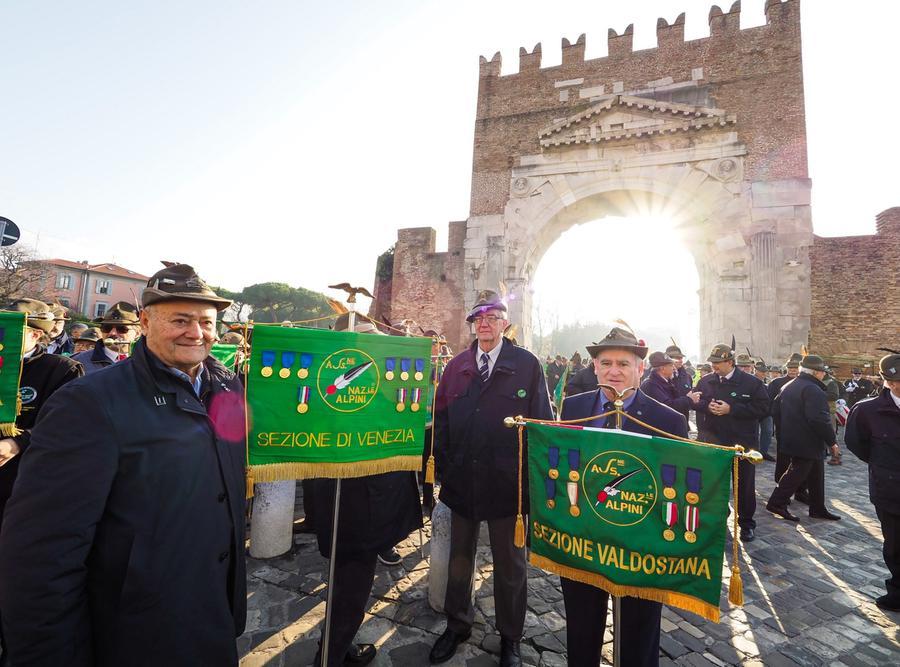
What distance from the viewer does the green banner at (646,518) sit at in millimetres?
2068

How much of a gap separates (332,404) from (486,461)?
4.00 feet

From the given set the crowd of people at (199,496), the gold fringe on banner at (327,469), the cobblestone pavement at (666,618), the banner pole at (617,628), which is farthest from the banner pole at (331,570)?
the banner pole at (617,628)

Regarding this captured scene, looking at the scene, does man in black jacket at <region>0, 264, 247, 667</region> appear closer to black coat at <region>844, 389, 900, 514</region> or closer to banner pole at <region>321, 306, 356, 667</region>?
banner pole at <region>321, 306, 356, 667</region>

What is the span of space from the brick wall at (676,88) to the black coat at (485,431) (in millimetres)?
13116

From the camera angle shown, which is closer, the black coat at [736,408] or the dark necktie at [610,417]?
the dark necktie at [610,417]

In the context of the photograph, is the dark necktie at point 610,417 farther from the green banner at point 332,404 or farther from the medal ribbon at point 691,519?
the green banner at point 332,404

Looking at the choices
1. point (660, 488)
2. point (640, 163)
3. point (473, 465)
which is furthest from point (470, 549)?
point (640, 163)

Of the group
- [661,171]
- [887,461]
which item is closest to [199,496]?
[887,461]

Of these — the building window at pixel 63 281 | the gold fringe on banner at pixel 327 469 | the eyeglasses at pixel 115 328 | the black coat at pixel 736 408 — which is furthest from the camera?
the building window at pixel 63 281

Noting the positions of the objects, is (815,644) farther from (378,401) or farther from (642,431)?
(378,401)

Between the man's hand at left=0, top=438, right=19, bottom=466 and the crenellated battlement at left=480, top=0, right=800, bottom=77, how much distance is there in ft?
59.7

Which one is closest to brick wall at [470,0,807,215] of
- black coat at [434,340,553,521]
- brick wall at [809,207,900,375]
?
brick wall at [809,207,900,375]

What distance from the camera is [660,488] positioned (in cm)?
213

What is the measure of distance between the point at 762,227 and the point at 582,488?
13493 millimetres
